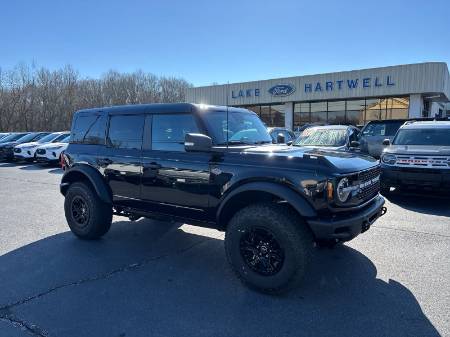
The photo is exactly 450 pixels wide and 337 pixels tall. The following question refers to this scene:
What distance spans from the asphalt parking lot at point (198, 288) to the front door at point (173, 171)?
74cm

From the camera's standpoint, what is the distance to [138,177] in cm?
480

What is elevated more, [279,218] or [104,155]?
[104,155]

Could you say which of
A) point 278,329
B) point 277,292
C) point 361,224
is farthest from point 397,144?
point 278,329

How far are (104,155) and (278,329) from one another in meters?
3.46

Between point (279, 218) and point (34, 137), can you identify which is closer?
point (279, 218)

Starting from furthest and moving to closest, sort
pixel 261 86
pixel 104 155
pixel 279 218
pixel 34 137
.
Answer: pixel 261 86 < pixel 34 137 < pixel 104 155 < pixel 279 218

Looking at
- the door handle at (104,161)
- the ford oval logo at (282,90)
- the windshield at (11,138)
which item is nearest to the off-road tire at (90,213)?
the door handle at (104,161)

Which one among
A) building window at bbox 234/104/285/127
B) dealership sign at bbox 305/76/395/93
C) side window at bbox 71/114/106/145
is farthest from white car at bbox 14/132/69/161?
dealership sign at bbox 305/76/395/93

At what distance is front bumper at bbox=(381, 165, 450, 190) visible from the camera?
7141 millimetres

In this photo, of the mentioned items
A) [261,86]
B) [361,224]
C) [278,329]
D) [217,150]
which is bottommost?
[278,329]

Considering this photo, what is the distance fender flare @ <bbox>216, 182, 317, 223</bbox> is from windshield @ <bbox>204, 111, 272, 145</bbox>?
2.40 ft

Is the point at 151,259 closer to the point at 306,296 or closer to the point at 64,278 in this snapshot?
the point at 64,278

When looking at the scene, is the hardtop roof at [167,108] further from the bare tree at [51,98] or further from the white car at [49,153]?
the bare tree at [51,98]

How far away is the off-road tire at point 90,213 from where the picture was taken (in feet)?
17.3
